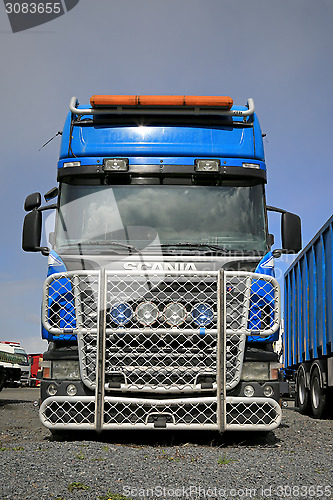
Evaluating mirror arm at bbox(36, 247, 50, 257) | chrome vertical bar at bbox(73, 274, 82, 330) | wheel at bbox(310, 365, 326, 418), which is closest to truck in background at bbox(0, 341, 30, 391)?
wheel at bbox(310, 365, 326, 418)

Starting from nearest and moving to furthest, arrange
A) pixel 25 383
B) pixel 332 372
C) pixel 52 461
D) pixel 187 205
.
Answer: pixel 52 461, pixel 187 205, pixel 332 372, pixel 25 383

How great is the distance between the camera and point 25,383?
2805 centimetres

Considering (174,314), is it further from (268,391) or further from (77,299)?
(268,391)

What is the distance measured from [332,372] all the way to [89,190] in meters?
6.13

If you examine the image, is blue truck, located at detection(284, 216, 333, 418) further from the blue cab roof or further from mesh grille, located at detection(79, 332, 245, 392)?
mesh grille, located at detection(79, 332, 245, 392)

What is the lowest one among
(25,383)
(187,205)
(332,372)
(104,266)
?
(25,383)

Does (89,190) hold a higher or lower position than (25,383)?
higher

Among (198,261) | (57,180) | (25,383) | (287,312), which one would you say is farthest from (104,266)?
(25,383)

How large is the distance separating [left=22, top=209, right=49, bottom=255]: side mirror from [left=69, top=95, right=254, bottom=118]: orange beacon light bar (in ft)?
4.65

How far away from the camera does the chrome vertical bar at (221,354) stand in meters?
5.62

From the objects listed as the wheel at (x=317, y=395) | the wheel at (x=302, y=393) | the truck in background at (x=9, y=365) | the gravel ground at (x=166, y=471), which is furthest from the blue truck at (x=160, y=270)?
the truck in background at (x=9, y=365)

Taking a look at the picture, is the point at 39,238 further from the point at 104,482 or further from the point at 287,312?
the point at 287,312

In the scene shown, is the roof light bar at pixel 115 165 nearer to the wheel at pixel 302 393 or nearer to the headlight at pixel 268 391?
the headlight at pixel 268 391

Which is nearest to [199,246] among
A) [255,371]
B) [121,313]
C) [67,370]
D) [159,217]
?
[159,217]
